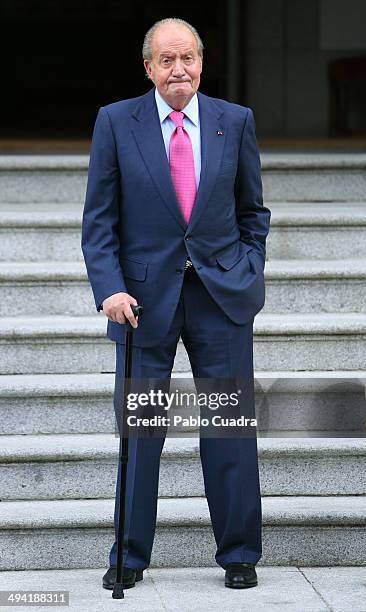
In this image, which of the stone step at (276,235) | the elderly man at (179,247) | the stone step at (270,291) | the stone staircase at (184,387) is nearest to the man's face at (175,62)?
the elderly man at (179,247)

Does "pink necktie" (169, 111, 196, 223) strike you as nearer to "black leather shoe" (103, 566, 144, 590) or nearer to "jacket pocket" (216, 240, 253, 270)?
"jacket pocket" (216, 240, 253, 270)

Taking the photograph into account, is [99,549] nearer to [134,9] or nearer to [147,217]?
[147,217]

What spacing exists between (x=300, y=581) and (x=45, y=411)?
128 cm

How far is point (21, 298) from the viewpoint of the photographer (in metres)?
5.84

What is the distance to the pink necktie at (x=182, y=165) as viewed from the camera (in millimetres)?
4344

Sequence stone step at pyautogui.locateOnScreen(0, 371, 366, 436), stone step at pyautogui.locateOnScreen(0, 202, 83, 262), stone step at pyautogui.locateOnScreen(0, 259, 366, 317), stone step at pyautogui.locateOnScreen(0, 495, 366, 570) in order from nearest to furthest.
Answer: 1. stone step at pyautogui.locateOnScreen(0, 495, 366, 570)
2. stone step at pyautogui.locateOnScreen(0, 371, 366, 436)
3. stone step at pyautogui.locateOnScreen(0, 259, 366, 317)
4. stone step at pyautogui.locateOnScreen(0, 202, 83, 262)

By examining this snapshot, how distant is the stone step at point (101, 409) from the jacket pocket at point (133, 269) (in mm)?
957

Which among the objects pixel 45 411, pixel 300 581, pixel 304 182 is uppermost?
pixel 304 182

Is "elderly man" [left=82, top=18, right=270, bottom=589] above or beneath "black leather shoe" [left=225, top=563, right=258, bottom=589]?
above

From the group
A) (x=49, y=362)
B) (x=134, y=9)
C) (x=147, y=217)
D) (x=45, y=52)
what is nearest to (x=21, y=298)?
(x=49, y=362)

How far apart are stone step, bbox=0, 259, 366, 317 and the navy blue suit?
53.6 inches

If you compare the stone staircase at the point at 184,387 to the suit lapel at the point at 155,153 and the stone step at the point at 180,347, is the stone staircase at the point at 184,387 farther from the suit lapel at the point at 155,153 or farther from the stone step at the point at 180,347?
the suit lapel at the point at 155,153

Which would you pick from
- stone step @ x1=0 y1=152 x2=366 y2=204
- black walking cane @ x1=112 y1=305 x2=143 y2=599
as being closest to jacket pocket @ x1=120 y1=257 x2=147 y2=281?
black walking cane @ x1=112 y1=305 x2=143 y2=599

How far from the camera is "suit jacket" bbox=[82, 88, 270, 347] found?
4.30 m
